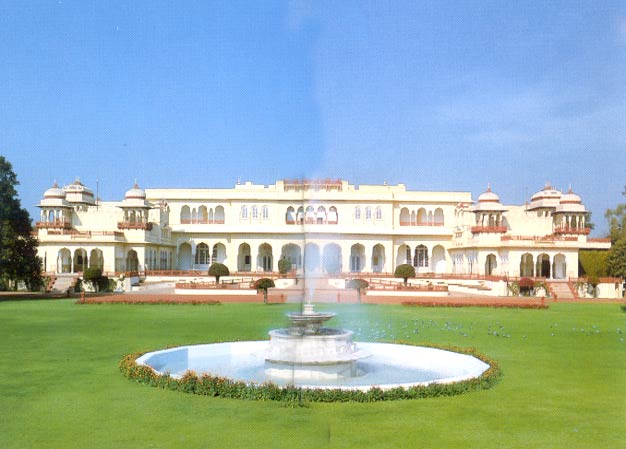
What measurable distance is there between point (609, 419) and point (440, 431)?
7.31ft

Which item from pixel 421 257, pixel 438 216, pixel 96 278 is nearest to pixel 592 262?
pixel 421 257

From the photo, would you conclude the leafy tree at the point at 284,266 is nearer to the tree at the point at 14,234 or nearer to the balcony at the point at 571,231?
the tree at the point at 14,234

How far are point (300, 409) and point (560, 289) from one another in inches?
1222

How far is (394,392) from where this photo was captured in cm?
847

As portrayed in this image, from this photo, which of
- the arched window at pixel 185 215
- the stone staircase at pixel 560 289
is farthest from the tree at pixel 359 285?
the arched window at pixel 185 215

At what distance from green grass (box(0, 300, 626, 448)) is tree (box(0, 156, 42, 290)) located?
1721 cm

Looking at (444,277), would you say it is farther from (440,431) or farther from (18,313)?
(440,431)

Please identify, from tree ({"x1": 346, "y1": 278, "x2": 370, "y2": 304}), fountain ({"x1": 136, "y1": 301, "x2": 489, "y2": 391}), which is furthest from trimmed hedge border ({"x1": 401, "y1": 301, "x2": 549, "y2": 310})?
fountain ({"x1": 136, "y1": 301, "x2": 489, "y2": 391})

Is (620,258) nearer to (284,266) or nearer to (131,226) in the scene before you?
(284,266)

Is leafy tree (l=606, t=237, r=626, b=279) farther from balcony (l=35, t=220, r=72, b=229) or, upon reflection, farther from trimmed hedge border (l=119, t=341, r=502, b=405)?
balcony (l=35, t=220, r=72, b=229)

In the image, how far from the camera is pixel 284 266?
147 ft

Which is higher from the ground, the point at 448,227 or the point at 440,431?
the point at 448,227

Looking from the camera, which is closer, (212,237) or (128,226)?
(128,226)

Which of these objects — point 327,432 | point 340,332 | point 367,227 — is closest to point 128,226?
point 367,227
